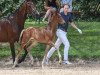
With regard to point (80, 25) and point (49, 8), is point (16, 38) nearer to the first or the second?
A: point (49, 8)

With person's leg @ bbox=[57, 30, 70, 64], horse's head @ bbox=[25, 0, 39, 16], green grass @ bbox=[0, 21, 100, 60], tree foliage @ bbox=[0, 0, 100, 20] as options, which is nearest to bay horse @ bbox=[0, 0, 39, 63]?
horse's head @ bbox=[25, 0, 39, 16]

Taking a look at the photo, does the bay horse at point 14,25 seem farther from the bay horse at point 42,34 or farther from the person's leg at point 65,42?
the person's leg at point 65,42

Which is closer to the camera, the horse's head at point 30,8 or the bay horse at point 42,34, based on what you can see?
the bay horse at point 42,34

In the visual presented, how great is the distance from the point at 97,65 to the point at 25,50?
241cm

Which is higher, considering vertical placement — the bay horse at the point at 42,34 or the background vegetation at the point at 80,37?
the bay horse at the point at 42,34

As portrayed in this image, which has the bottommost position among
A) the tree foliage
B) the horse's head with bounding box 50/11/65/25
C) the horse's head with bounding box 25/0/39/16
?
the tree foliage

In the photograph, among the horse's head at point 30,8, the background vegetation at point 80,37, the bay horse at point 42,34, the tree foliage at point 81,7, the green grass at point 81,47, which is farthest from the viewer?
the tree foliage at point 81,7

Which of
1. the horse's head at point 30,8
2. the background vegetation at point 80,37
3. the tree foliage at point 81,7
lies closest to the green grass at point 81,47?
the background vegetation at point 80,37

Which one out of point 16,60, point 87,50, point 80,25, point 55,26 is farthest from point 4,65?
point 80,25

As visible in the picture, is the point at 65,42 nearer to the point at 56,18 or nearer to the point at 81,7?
the point at 56,18

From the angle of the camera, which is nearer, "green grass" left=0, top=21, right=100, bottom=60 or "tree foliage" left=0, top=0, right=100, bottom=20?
"green grass" left=0, top=21, right=100, bottom=60

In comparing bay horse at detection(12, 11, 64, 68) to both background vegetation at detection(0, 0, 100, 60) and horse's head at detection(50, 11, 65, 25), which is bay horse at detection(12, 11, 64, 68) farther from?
background vegetation at detection(0, 0, 100, 60)

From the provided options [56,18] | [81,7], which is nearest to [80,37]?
[56,18]

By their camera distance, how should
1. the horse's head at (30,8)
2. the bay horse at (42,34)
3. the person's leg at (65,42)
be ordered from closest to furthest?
the bay horse at (42,34), the horse's head at (30,8), the person's leg at (65,42)
